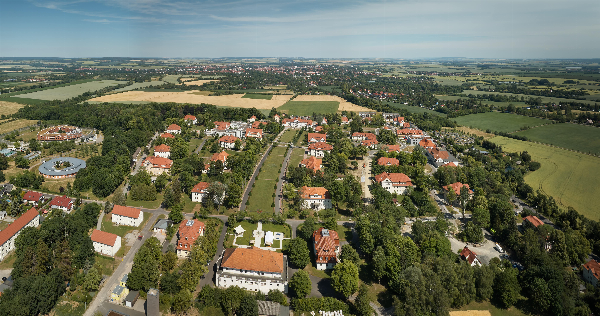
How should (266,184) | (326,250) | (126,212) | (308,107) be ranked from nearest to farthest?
(326,250), (126,212), (266,184), (308,107)

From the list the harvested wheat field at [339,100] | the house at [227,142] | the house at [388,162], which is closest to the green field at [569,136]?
the house at [388,162]

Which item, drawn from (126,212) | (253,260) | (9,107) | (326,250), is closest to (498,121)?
(326,250)

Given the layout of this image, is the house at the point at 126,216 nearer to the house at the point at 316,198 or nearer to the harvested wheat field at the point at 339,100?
the house at the point at 316,198

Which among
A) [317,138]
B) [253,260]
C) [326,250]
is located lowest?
[326,250]

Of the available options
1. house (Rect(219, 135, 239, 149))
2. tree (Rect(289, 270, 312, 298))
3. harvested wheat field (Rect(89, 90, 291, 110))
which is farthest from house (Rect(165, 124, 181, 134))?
tree (Rect(289, 270, 312, 298))

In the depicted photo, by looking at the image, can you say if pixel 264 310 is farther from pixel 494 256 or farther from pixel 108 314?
pixel 494 256

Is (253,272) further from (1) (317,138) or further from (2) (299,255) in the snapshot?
(1) (317,138)

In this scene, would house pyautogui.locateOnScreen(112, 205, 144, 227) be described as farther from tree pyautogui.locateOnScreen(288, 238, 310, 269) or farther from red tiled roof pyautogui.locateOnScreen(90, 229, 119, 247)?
tree pyautogui.locateOnScreen(288, 238, 310, 269)
